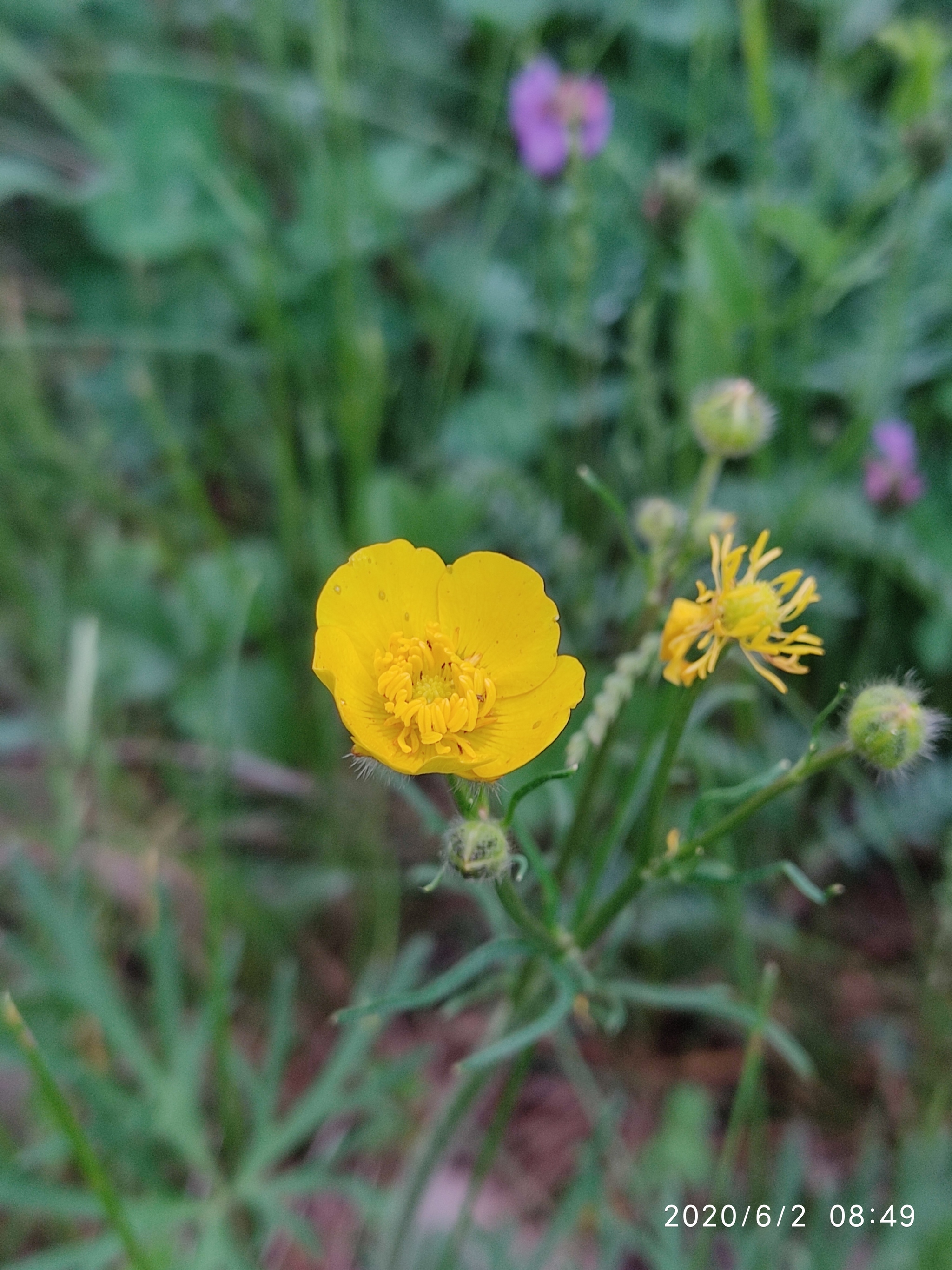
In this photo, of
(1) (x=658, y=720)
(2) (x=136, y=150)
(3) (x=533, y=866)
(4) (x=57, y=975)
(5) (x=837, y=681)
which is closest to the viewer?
(3) (x=533, y=866)

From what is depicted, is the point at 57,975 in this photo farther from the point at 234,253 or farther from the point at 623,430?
the point at 234,253

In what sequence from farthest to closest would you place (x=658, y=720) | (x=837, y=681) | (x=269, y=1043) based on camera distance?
(x=837, y=681)
(x=269, y=1043)
(x=658, y=720)

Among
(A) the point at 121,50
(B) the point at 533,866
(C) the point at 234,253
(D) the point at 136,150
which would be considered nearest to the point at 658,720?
(B) the point at 533,866

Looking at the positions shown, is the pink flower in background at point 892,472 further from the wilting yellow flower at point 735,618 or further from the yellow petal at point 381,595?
the yellow petal at point 381,595

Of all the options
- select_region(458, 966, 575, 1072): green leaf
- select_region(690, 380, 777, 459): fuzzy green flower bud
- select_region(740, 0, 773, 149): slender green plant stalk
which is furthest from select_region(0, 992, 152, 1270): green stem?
select_region(740, 0, 773, 149): slender green plant stalk

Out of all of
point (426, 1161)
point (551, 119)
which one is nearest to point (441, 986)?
point (426, 1161)

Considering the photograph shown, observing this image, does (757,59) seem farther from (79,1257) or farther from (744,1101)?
(79,1257)
